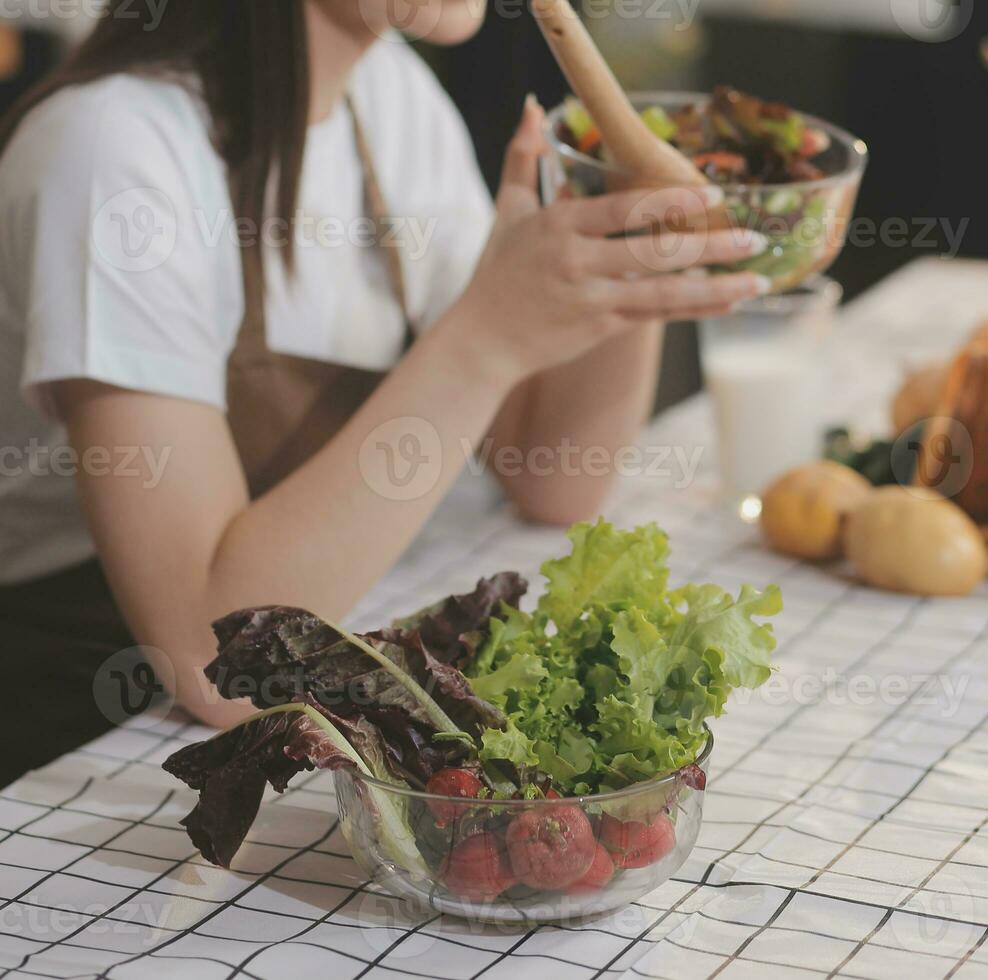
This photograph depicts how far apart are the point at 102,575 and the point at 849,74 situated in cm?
309

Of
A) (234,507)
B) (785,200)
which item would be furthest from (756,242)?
(234,507)

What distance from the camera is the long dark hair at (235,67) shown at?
101 centimetres

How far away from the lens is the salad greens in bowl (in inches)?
23.2

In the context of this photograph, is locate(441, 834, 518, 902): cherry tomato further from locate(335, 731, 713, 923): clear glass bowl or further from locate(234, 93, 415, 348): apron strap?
locate(234, 93, 415, 348): apron strap

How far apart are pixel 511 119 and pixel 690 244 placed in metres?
2.64

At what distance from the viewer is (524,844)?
577mm

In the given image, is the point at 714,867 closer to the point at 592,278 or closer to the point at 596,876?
the point at 596,876

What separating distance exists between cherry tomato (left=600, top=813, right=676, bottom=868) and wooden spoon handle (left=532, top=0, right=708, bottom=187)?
458 mm

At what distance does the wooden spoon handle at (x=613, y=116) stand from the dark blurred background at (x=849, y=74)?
2320 mm

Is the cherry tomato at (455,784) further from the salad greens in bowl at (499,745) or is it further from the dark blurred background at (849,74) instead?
the dark blurred background at (849,74)

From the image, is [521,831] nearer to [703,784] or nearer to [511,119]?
[703,784]

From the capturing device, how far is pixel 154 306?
0.94 meters

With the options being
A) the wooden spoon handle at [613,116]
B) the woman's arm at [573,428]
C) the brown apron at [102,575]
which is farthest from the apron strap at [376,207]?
the wooden spoon handle at [613,116]

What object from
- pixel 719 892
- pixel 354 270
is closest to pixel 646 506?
pixel 354 270
